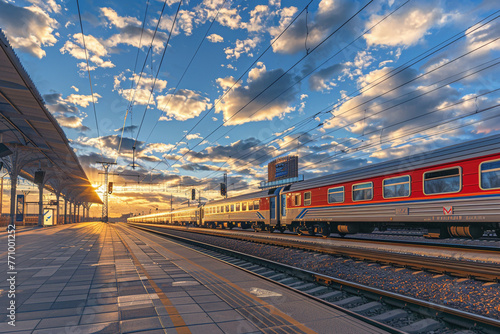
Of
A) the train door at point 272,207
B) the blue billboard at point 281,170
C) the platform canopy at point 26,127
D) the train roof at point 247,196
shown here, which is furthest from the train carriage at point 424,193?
the blue billboard at point 281,170

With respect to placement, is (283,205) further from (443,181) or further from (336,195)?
(443,181)

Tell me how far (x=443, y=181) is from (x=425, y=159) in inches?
A: 47.2

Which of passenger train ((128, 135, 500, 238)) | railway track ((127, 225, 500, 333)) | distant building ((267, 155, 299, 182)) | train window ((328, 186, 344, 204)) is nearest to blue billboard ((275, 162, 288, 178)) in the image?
distant building ((267, 155, 299, 182))

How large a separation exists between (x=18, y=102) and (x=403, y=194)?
80.9ft

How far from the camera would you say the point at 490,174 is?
10.2 meters

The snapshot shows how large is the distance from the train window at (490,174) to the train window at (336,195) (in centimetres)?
661

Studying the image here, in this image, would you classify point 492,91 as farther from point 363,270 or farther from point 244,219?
point 244,219

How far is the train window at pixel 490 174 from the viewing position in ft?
32.9

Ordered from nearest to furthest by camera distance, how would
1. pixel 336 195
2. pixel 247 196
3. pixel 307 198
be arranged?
pixel 336 195
pixel 307 198
pixel 247 196

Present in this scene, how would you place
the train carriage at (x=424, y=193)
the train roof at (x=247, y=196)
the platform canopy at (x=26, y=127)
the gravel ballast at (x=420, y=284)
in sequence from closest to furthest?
1. the gravel ballast at (x=420, y=284)
2. the train carriage at (x=424, y=193)
3. the platform canopy at (x=26, y=127)
4. the train roof at (x=247, y=196)

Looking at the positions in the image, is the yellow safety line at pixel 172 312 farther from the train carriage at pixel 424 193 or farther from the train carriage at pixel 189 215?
the train carriage at pixel 189 215

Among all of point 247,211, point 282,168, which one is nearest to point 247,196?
point 247,211

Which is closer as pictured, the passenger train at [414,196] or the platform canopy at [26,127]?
the passenger train at [414,196]

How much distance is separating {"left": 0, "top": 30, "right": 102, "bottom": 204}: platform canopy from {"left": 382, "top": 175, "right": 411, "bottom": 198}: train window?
57.8 feet
